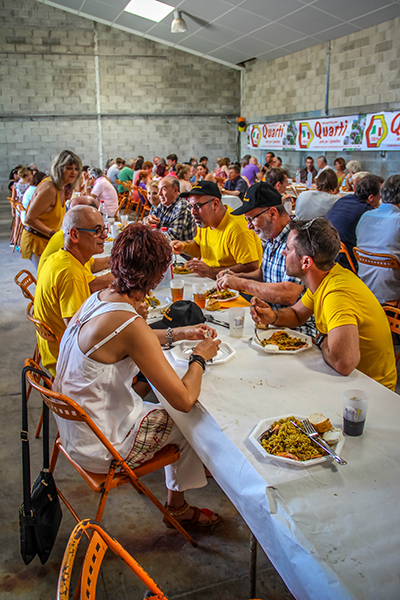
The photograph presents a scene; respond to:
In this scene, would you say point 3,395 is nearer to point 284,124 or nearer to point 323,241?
point 323,241

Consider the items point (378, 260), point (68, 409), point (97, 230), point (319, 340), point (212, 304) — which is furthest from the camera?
point (378, 260)

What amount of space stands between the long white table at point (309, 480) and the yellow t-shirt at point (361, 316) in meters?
0.21

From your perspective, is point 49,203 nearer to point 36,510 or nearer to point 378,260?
point 378,260

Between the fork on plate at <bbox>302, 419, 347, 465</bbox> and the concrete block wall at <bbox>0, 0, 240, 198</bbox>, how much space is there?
13.7 meters

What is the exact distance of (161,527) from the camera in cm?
200

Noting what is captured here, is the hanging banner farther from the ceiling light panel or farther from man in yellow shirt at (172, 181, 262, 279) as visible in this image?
man in yellow shirt at (172, 181, 262, 279)

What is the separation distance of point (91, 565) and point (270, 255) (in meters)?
2.19

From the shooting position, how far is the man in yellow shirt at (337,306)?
171 centimetres

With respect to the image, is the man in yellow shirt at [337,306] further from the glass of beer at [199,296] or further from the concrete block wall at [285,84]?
the concrete block wall at [285,84]

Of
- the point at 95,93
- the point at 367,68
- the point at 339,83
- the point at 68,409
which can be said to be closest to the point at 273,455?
the point at 68,409

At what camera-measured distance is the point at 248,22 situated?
9.96 meters

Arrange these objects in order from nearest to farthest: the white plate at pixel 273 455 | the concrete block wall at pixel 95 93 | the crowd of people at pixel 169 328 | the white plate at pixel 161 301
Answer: the white plate at pixel 273 455 < the crowd of people at pixel 169 328 < the white plate at pixel 161 301 < the concrete block wall at pixel 95 93

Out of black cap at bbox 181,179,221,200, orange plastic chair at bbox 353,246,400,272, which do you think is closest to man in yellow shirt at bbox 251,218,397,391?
black cap at bbox 181,179,221,200

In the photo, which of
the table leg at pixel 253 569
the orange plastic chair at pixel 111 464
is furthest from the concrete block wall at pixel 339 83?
the table leg at pixel 253 569
